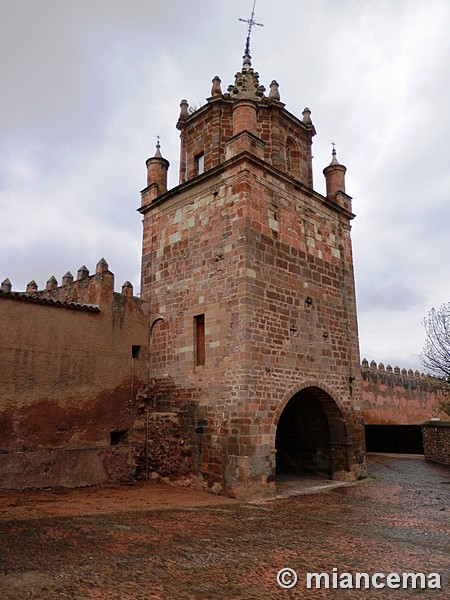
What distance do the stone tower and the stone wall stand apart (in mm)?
4970

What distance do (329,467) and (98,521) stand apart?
7199mm

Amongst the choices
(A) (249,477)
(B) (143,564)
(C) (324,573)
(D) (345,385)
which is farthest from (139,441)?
(C) (324,573)

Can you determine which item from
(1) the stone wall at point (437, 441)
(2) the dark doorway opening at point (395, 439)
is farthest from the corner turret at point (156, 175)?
(2) the dark doorway opening at point (395, 439)

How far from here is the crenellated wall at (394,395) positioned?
23.8 meters

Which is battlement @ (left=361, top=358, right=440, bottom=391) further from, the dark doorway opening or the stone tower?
the stone tower

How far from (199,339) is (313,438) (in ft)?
14.8

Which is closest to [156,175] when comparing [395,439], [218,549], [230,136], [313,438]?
[230,136]

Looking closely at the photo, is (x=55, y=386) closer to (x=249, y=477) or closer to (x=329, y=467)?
(x=249, y=477)

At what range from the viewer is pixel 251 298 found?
10.3 meters

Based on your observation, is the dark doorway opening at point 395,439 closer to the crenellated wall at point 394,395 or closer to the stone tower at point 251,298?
the crenellated wall at point 394,395

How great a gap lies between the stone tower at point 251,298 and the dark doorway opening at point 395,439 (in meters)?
8.25

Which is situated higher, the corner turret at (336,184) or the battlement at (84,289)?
the corner turret at (336,184)

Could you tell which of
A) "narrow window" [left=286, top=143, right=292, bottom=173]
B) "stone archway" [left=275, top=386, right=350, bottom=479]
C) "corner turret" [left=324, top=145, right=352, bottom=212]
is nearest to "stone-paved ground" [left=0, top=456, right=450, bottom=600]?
"stone archway" [left=275, top=386, right=350, bottom=479]

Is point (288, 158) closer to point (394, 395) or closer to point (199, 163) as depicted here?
point (199, 163)
